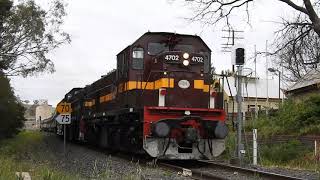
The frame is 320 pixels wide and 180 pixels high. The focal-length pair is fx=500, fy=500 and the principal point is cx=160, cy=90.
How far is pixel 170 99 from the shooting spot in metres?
15.1

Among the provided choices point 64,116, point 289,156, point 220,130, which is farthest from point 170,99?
point 64,116

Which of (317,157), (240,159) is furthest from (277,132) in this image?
(240,159)

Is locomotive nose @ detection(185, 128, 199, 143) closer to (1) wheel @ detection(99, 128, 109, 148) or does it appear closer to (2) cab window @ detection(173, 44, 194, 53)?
(2) cab window @ detection(173, 44, 194, 53)

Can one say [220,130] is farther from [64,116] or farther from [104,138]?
[64,116]

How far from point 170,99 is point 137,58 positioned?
6.04 ft

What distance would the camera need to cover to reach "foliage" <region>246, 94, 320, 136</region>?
67.8 feet

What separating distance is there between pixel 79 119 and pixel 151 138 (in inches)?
583

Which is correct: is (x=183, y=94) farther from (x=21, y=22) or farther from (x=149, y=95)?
(x=21, y=22)

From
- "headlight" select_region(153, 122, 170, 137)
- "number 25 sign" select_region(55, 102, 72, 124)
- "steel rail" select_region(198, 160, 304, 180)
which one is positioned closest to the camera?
"steel rail" select_region(198, 160, 304, 180)

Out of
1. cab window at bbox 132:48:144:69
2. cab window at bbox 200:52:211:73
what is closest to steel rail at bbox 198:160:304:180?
cab window at bbox 200:52:211:73

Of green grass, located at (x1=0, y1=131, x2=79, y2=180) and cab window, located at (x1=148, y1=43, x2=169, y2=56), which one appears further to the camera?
cab window, located at (x1=148, y1=43, x2=169, y2=56)

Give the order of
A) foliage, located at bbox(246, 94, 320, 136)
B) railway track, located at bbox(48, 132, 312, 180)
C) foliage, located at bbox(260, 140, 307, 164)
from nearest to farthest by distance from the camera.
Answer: railway track, located at bbox(48, 132, 312, 180) → foliage, located at bbox(260, 140, 307, 164) → foliage, located at bbox(246, 94, 320, 136)

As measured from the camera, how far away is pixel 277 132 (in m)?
22.2

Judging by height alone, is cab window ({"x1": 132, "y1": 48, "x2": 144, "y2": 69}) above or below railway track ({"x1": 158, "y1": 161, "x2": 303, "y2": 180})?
above
